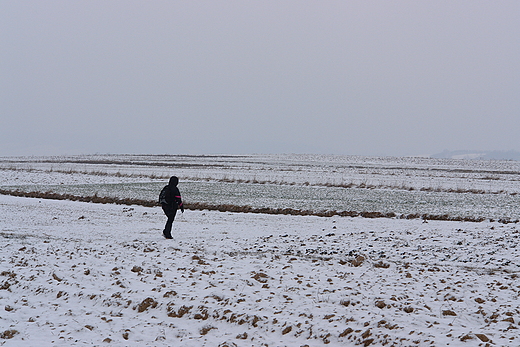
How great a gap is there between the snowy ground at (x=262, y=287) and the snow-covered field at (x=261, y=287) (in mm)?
31

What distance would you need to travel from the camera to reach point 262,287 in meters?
9.60

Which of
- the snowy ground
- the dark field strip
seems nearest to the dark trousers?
the snowy ground

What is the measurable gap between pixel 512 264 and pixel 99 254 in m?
10.9

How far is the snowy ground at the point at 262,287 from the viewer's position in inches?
295

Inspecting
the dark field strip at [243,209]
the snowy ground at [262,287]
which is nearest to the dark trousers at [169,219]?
the snowy ground at [262,287]

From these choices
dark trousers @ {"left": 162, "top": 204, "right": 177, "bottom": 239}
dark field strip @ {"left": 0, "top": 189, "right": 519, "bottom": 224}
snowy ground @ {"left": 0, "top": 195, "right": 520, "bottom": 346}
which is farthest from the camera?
dark field strip @ {"left": 0, "top": 189, "right": 519, "bottom": 224}

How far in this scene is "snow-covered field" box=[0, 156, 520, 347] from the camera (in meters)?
7.50

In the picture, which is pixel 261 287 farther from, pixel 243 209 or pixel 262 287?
pixel 243 209

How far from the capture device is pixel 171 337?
7531 mm

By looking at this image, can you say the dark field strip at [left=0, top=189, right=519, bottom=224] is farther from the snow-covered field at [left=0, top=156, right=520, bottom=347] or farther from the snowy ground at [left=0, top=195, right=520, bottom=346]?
the snowy ground at [left=0, top=195, right=520, bottom=346]

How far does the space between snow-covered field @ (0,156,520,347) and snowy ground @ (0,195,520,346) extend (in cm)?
3

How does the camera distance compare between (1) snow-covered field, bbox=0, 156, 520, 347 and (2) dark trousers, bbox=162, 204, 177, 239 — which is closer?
(1) snow-covered field, bbox=0, 156, 520, 347

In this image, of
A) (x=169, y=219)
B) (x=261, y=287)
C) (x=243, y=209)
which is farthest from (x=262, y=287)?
(x=243, y=209)

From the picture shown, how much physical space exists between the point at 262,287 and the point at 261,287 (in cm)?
2
